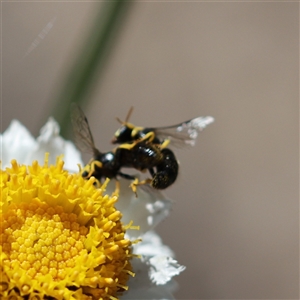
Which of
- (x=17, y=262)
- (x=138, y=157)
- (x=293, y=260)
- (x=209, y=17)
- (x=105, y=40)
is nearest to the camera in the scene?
(x=17, y=262)

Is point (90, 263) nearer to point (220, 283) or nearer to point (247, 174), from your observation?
point (220, 283)

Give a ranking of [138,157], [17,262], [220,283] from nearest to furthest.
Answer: [17,262] → [138,157] → [220,283]

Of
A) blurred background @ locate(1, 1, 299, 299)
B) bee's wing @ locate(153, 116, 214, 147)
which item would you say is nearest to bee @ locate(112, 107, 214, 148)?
bee's wing @ locate(153, 116, 214, 147)

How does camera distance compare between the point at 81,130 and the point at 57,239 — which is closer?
the point at 57,239

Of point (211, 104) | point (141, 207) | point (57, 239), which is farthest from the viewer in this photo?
point (211, 104)

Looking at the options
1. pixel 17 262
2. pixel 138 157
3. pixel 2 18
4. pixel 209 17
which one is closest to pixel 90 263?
pixel 17 262

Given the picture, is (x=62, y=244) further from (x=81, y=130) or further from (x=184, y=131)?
(x=184, y=131)

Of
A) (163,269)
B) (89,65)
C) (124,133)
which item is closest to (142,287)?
(163,269)

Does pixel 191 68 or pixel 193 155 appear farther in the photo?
pixel 191 68
